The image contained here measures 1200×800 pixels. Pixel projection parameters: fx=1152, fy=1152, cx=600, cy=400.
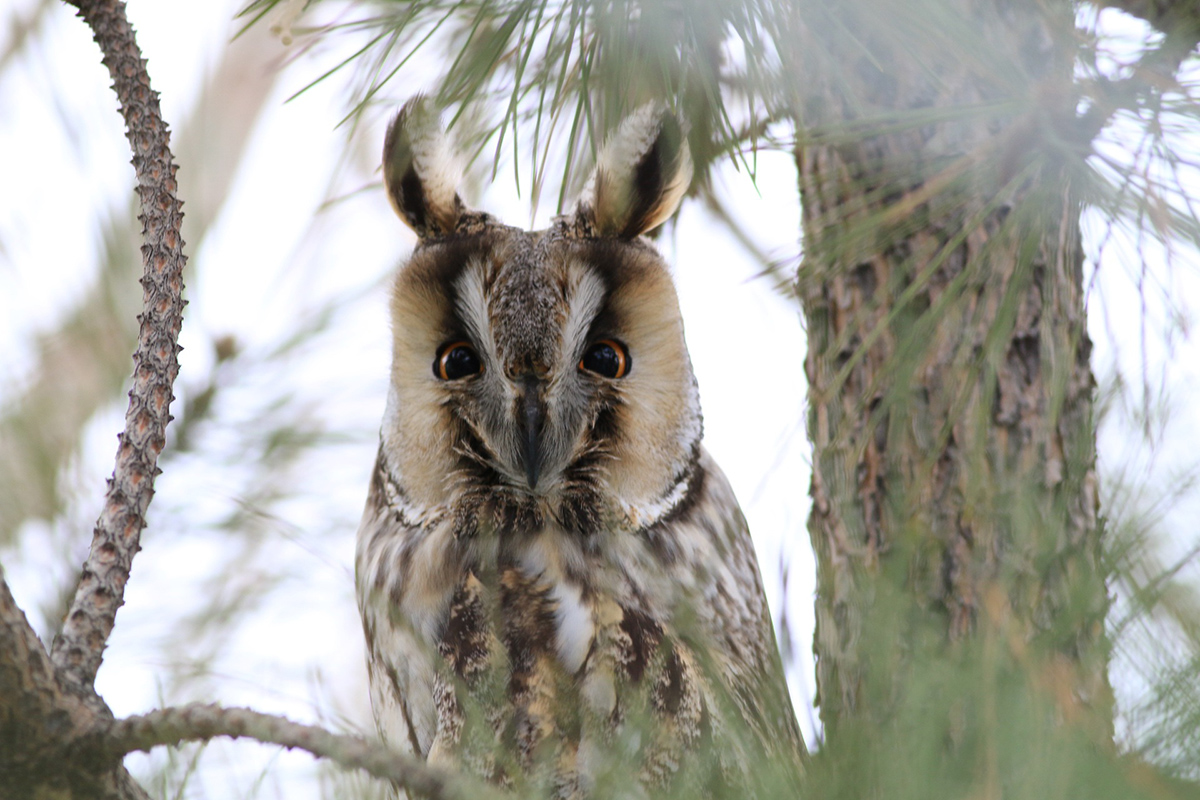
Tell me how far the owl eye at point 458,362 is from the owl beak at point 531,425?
0.10 m

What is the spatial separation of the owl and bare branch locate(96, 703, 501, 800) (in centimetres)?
61

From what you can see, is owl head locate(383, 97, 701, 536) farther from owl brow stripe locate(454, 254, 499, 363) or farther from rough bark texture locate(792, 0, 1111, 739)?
rough bark texture locate(792, 0, 1111, 739)

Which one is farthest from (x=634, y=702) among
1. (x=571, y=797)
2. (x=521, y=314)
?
(x=521, y=314)

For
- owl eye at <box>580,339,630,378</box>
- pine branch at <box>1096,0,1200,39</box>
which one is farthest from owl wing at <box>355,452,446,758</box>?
pine branch at <box>1096,0,1200,39</box>

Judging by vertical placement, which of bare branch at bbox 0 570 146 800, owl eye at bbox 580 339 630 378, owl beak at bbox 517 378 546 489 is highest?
owl eye at bbox 580 339 630 378

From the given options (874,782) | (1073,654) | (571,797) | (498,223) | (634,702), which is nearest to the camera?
(874,782)

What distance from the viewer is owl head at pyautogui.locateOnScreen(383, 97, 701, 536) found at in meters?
1.55

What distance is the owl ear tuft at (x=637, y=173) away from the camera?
1670 mm

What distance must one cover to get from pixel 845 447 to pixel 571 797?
727 millimetres

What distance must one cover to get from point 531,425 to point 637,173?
431 mm

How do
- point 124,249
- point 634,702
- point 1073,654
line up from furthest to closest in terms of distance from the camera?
point 124,249
point 634,702
point 1073,654

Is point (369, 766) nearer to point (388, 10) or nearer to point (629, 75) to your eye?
point (629, 75)

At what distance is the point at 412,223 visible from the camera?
70.4 inches

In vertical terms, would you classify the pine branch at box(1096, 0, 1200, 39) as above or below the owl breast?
above
